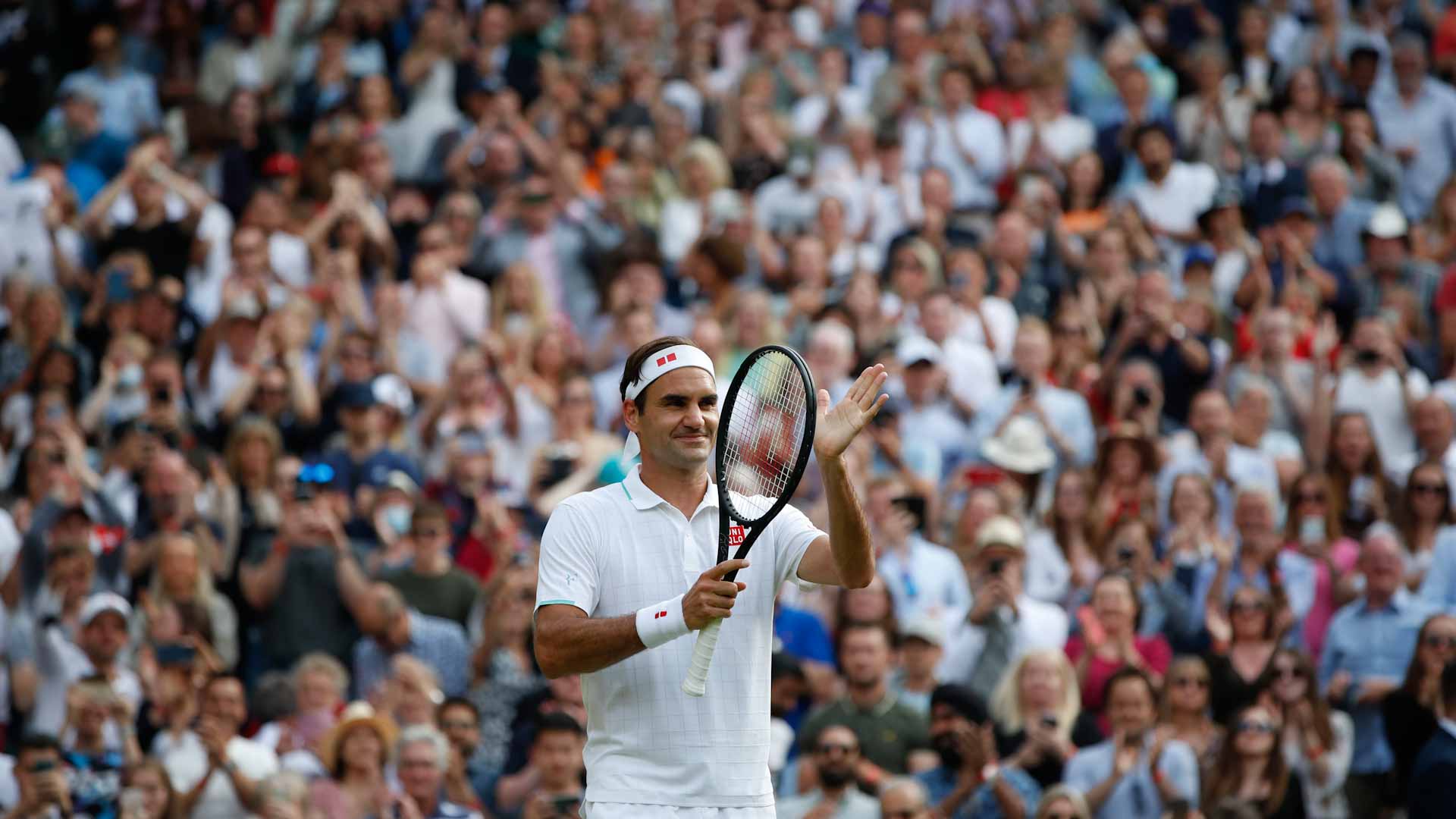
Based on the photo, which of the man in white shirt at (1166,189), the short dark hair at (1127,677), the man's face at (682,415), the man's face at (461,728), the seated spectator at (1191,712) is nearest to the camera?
the man's face at (682,415)

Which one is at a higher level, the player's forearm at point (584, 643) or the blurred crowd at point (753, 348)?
the blurred crowd at point (753, 348)

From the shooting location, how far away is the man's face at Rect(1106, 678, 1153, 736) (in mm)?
10352

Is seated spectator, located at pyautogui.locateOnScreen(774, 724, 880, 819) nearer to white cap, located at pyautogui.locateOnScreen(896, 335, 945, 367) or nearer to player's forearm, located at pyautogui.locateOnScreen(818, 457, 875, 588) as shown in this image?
white cap, located at pyautogui.locateOnScreen(896, 335, 945, 367)

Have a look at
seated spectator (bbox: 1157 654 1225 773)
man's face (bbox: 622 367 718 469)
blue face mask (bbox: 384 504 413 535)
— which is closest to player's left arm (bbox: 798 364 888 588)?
man's face (bbox: 622 367 718 469)

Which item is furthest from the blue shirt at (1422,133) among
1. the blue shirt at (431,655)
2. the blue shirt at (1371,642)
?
the blue shirt at (431,655)

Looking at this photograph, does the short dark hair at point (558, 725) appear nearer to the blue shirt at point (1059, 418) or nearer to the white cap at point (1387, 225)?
the blue shirt at point (1059, 418)

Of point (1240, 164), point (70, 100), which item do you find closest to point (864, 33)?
point (1240, 164)

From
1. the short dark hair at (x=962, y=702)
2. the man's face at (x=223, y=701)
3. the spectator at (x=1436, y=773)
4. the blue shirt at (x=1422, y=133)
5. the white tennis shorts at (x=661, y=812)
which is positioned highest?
the blue shirt at (x=1422, y=133)

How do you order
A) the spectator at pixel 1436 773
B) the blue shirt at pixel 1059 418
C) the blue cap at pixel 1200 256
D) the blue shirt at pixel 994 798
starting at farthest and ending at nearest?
the blue cap at pixel 1200 256, the blue shirt at pixel 1059 418, the blue shirt at pixel 994 798, the spectator at pixel 1436 773

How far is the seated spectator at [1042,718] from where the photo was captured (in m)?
10.4

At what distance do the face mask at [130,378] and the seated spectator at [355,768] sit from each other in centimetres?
419

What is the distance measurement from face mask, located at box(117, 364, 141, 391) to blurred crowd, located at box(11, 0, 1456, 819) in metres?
0.02

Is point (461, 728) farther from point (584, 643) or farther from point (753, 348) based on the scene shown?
point (584, 643)

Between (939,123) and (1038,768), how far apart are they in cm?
758
